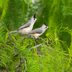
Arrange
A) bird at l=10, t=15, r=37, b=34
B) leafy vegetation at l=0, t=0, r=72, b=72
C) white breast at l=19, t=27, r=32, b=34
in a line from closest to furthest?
leafy vegetation at l=0, t=0, r=72, b=72 → white breast at l=19, t=27, r=32, b=34 → bird at l=10, t=15, r=37, b=34

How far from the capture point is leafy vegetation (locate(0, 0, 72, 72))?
7.29 feet

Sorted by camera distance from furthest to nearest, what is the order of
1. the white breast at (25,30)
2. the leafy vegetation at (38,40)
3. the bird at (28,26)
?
the bird at (28,26) → the white breast at (25,30) → the leafy vegetation at (38,40)

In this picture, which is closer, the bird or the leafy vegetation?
the leafy vegetation

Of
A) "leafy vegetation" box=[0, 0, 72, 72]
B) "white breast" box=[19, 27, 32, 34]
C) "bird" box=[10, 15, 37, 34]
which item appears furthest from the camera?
"bird" box=[10, 15, 37, 34]

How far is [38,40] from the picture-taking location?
2.51 m

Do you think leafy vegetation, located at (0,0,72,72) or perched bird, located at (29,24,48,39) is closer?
leafy vegetation, located at (0,0,72,72)

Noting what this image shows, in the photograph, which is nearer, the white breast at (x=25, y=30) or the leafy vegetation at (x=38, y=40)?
the leafy vegetation at (x=38, y=40)

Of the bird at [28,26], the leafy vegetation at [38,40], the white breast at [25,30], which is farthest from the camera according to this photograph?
the bird at [28,26]

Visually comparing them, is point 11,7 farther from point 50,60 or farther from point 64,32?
point 50,60

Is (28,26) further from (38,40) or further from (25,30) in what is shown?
(38,40)

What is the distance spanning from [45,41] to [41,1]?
0.50m

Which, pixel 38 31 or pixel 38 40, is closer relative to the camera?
pixel 38 40

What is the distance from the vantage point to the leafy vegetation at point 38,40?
7.29 feet

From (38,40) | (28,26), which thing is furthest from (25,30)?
(38,40)
